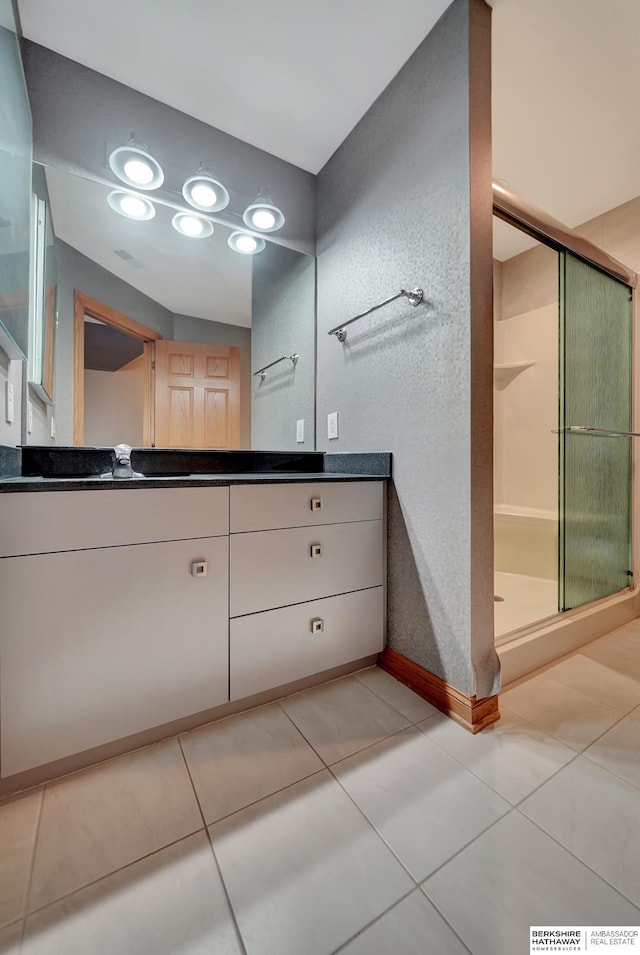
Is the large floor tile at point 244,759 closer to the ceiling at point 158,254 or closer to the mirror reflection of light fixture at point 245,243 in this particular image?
Answer: the ceiling at point 158,254

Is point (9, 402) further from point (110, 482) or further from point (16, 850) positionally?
point (16, 850)

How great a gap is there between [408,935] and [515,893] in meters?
0.23

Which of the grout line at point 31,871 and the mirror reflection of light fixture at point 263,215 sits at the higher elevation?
the mirror reflection of light fixture at point 263,215

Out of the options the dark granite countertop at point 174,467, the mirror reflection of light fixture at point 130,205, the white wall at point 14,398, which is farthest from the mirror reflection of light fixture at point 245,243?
the white wall at point 14,398

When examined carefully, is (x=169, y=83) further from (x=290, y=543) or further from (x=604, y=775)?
(x=604, y=775)

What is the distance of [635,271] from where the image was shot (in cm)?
214

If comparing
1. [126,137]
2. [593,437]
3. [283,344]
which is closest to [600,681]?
[593,437]

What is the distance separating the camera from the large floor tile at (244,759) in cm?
95

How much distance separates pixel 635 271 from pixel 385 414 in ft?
6.15

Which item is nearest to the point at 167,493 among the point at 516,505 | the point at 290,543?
the point at 290,543

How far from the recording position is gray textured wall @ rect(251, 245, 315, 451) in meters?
1.83

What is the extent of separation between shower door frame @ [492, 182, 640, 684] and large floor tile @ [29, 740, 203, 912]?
3.65 feet

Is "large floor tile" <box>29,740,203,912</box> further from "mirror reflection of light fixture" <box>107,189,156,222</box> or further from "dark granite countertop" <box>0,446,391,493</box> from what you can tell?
"mirror reflection of light fixture" <box>107,189,156,222</box>

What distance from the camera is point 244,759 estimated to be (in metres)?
1.07
